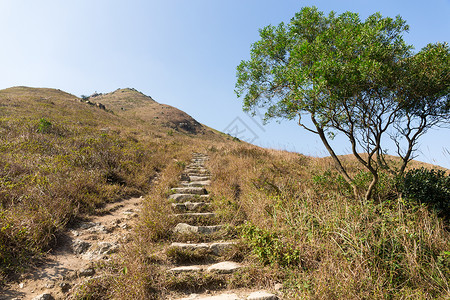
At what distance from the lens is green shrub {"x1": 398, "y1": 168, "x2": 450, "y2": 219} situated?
559 cm

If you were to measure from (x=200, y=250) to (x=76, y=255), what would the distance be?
222cm

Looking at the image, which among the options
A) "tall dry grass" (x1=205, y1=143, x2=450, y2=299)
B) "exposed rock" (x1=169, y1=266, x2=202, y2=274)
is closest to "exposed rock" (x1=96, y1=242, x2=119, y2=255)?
"exposed rock" (x1=169, y1=266, x2=202, y2=274)

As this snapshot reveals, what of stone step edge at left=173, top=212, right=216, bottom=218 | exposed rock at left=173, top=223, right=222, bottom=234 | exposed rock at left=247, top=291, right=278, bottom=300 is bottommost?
exposed rock at left=247, top=291, right=278, bottom=300

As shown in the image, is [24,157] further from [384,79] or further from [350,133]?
[384,79]

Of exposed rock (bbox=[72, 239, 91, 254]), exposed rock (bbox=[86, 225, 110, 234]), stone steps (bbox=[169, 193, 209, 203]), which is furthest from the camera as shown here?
stone steps (bbox=[169, 193, 209, 203])

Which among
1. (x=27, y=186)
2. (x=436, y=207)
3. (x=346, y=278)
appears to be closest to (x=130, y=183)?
(x=27, y=186)

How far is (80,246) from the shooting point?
12.6 feet

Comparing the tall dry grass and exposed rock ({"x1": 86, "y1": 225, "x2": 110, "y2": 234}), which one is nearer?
the tall dry grass

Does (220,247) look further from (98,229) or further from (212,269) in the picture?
(98,229)

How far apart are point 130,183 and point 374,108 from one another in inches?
323

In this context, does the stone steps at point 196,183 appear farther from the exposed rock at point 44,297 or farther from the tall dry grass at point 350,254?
the exposed rock at point 44,297

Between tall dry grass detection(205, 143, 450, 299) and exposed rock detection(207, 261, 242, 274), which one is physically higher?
tall dry grass detection(205, 143, 450, 299)

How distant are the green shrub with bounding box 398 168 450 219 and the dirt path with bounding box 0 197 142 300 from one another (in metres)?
7.67

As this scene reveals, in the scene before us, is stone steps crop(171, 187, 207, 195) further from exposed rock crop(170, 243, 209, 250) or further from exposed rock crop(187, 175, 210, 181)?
exposed rock crop(170, 243, 209, 250)
